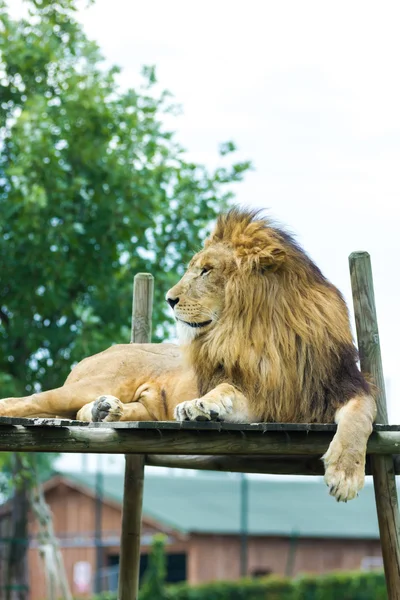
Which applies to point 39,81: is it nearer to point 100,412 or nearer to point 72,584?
point 100,412

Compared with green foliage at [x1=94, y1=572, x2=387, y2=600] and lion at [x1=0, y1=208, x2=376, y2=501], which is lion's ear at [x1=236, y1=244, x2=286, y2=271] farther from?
green foliage at [x1=94, y1=572, x2=387, y2=600]

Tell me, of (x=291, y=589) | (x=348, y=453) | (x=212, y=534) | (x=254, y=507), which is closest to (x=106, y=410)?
(x=348, y=453)

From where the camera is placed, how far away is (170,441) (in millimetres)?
4375

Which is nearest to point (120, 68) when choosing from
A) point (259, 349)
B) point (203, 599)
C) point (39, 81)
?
point (39, 81)

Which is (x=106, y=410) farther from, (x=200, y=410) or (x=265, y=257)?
(x=265, y=257)

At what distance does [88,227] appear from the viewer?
1183 cm

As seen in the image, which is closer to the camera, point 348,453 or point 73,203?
point 348,453

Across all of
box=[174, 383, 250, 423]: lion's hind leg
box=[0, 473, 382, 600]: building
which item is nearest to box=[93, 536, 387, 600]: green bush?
box=[0, 473, 382, 600]: building

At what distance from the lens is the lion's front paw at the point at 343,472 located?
391 centimetres

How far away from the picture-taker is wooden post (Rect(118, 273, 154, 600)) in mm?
5773

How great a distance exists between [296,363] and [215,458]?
54.7 inches

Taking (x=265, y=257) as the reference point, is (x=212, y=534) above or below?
above

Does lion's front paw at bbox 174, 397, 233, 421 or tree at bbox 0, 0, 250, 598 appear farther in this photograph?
tree at bbox 0, 0, 250, 598

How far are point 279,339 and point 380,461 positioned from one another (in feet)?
2.67
